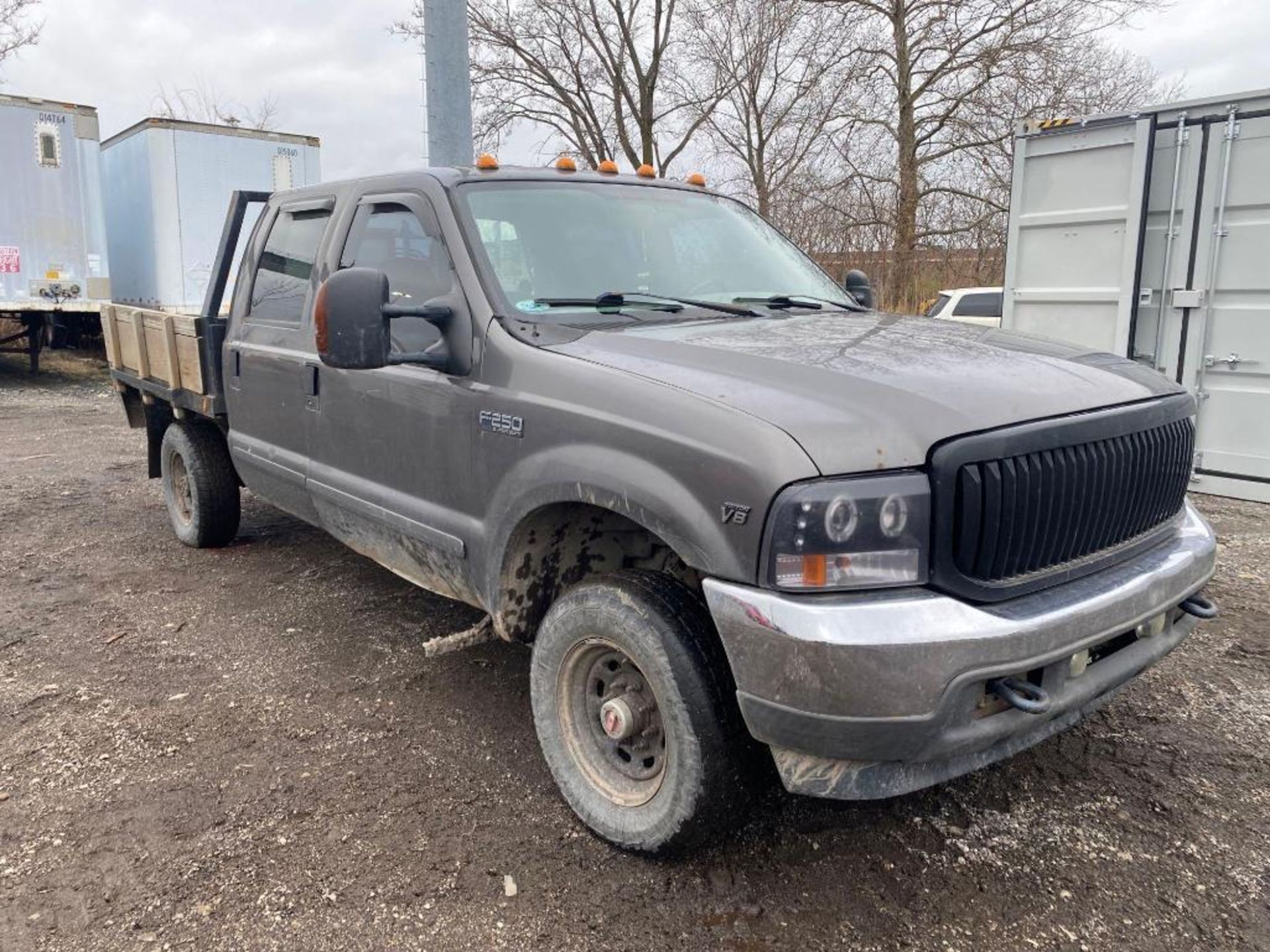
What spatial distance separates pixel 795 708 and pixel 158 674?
9.86 feet

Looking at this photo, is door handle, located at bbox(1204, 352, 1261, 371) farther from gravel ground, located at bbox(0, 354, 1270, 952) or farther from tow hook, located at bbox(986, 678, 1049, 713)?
tow hook, located at bbox(986, 678, 1049, 713)

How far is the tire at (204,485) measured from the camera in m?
5.61

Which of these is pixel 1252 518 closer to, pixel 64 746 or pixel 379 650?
pixel 379 650

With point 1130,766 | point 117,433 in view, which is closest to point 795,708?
point 1130,766

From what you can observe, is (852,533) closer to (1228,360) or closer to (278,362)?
(278,362)

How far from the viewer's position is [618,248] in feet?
11.8

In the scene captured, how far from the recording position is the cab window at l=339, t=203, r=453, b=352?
3.42 m

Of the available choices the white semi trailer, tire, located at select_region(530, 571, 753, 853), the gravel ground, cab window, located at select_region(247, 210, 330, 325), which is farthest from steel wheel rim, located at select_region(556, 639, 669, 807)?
the white semi trailer

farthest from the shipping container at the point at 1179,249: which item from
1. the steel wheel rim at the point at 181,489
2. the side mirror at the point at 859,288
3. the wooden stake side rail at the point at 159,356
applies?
the steel wheel rim at the point at 181,489

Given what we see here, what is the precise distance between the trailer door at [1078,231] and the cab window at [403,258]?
183 inches

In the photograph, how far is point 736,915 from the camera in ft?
8.34

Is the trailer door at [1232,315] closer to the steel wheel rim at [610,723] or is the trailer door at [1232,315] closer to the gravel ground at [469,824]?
the gravel ground at [469,824]

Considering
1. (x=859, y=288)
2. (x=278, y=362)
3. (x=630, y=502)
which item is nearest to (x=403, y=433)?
(x=278, y=362)

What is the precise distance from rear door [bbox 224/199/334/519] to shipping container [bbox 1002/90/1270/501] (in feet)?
14.8
